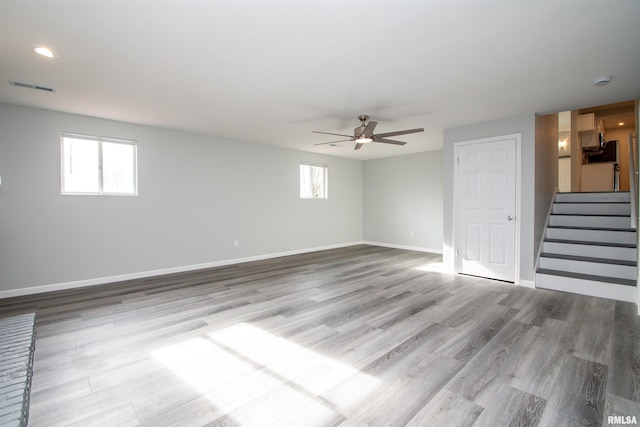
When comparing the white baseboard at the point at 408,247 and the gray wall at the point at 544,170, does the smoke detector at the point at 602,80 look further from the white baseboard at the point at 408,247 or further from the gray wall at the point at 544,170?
the white baseboard at the point at 408,247

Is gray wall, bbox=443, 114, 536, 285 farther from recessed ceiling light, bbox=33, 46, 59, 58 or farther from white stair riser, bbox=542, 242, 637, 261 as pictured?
recessed ceiling light, bbox=33, 46, 59, 58

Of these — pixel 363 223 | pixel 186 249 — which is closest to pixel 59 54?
pixel 186 249

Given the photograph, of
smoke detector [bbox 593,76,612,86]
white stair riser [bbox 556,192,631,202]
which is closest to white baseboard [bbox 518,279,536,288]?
white stair riser [bbox 556,192,631,202]

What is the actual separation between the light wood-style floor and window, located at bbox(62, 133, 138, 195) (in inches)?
63.1

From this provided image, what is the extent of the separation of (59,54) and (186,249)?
3.60 metres

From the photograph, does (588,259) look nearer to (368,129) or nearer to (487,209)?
(487,209)

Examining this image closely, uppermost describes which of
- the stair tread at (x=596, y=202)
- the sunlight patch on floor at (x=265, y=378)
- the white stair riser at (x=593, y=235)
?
the stair tread at (x=596, y=202)

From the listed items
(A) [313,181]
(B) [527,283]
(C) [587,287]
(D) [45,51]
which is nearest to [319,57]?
(D) [45,51]

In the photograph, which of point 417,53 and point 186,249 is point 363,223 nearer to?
point 186,249

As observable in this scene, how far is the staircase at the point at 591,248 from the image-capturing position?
395 cm

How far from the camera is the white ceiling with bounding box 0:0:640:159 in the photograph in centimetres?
208

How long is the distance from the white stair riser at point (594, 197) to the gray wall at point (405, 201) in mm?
2427

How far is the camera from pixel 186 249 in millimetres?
5543

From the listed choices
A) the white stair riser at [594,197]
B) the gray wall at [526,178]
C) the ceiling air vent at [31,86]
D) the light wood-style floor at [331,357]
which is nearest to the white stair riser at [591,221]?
the white stair riser at [594,197]
